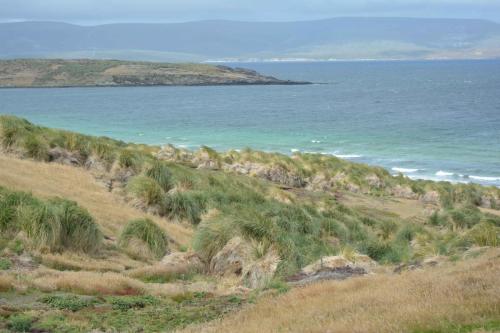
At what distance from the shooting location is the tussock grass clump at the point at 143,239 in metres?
18.3

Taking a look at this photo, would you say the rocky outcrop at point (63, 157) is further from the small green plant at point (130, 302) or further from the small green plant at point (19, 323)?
the small green plant at point (19, 323)

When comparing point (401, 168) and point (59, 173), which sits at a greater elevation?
point (59, 173)

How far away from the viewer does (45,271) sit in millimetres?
14117

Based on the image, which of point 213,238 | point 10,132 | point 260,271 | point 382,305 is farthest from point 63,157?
point 382,305

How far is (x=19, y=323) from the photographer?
33.5 feet

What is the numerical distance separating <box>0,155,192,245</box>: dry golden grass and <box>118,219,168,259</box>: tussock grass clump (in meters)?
1.16

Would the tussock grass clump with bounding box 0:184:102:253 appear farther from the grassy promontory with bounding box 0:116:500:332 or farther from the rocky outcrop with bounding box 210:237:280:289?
the rocky outcrop with bounding box 210:237:280:289

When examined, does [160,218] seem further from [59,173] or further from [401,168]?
[401,168]

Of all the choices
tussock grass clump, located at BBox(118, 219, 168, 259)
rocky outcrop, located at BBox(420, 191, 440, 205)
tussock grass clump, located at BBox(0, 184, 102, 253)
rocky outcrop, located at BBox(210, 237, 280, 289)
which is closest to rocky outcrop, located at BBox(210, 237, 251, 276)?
rocky outcrop, located at BBox(210, 237, 280, 289)

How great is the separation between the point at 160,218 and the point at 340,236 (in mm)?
6236

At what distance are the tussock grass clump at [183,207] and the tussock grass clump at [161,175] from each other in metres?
2.06

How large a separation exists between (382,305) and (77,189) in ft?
52.2

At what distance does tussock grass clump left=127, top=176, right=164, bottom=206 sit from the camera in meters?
23.6

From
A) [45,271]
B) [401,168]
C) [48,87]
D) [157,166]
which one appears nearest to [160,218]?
[157,166]
